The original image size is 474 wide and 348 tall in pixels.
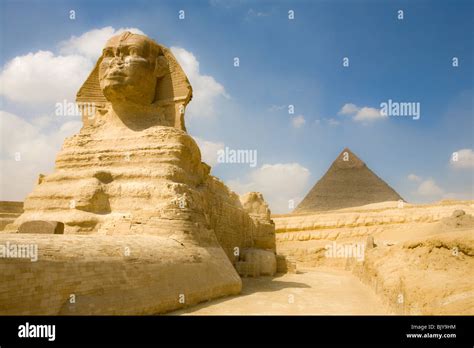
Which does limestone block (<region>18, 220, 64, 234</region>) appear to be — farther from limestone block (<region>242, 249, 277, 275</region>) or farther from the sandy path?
limestone block (<region>242, 249, 277, 275</region>)

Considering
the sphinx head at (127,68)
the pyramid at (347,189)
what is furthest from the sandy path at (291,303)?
the pyramid at (347,189)

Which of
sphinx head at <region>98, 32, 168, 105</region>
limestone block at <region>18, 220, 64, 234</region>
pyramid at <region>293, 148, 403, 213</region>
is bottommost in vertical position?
limestone block at <region>18, 220, 64, 234</region>

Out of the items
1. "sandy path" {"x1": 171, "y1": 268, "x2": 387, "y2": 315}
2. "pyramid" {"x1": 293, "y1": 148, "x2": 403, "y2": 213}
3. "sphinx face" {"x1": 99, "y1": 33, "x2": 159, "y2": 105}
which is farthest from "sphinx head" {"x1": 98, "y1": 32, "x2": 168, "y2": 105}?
"pyramid" {"x1": 293, "y1": 148, "x2": 403, "y2": 213}

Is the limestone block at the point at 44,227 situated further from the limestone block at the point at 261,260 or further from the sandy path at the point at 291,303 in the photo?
the limestone block at the point at 261,260

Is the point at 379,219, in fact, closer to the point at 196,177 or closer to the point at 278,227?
the point at 278,227

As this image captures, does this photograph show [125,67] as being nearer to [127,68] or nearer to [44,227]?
[127,68]

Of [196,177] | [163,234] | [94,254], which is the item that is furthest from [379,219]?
[94,254]

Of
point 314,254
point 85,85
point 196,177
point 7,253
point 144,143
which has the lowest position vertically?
point 314,254
